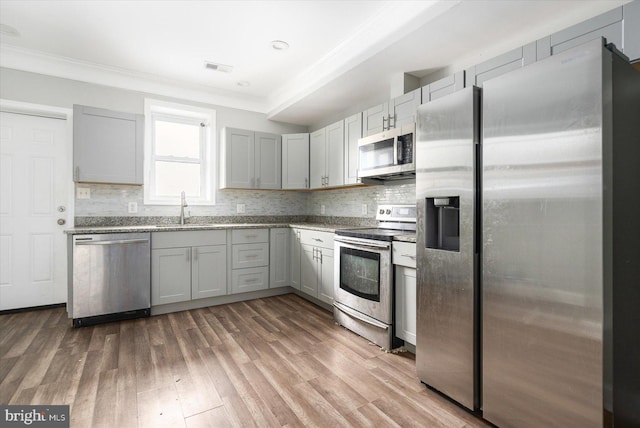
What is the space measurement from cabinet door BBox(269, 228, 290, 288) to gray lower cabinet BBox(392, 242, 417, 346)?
78.9 inches

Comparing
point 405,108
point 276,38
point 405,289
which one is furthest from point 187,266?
point 405,108

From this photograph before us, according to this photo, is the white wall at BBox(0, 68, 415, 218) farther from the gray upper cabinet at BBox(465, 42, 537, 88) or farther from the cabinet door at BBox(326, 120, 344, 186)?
the gray upper cabinet at BBox(465, 42, 537, 88)

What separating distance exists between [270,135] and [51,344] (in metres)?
3.27

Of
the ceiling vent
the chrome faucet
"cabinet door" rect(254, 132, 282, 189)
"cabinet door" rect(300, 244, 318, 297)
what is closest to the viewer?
the ceiling vent

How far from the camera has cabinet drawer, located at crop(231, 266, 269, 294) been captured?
12.8ft

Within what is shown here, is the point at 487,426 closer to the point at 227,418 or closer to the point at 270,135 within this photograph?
the point at 227,418

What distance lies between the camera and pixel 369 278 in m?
2.75

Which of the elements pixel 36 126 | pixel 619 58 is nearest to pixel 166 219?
pixel 36 126

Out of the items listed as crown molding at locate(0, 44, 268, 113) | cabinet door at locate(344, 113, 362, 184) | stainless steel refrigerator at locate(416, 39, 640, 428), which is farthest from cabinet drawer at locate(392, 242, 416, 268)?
crown molding at locate(0, 44, 268, 113)

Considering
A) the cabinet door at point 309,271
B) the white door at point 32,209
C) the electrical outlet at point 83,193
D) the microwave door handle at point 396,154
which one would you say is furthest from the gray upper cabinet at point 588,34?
the white door at point 32,209

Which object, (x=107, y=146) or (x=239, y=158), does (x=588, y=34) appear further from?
(x=107, y=146)

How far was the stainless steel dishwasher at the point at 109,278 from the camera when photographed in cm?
304

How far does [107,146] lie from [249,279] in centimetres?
218

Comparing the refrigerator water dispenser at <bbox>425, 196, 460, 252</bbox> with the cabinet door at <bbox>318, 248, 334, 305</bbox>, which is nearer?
the refrigerator water dispenser at <bbox>425, 196, 460, 252</bbox>
